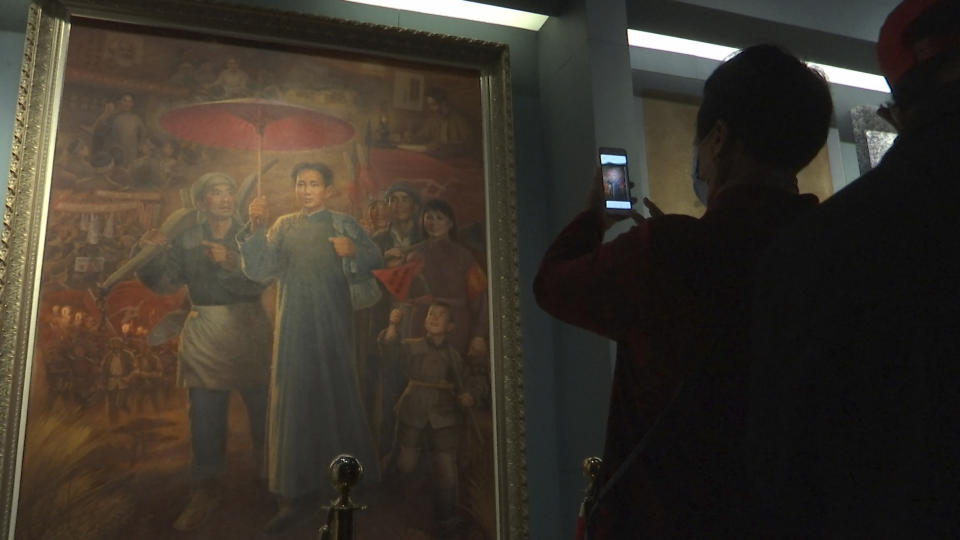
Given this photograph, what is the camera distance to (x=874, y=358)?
83 centimetres

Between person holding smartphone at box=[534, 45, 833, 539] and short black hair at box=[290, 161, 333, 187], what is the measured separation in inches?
82.2

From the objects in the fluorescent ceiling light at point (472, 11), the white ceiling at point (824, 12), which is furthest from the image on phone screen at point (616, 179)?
the white ceiling at point (824, 12)

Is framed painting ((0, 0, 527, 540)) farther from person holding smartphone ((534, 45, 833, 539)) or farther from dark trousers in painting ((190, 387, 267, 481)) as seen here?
person holding smartphone ((534, 45, 833, 539))

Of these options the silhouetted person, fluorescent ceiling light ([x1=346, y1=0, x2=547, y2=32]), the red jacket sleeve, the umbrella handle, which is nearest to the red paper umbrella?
the umbrella handle

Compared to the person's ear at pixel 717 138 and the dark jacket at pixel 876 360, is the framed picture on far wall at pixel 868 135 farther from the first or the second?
the dark jacket at pixel 876 360

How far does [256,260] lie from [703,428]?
7.71 feet

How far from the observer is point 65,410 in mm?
2736

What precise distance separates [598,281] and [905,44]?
58cm

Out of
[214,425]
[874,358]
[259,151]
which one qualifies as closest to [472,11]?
[259,151]

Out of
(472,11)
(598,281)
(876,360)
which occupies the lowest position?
(876,360)

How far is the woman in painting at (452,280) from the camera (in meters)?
3.30

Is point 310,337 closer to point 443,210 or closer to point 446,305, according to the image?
point 446,305

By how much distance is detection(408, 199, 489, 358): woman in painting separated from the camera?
3.30 metres

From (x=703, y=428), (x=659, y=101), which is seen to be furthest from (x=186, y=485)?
(x=659, y=101)
